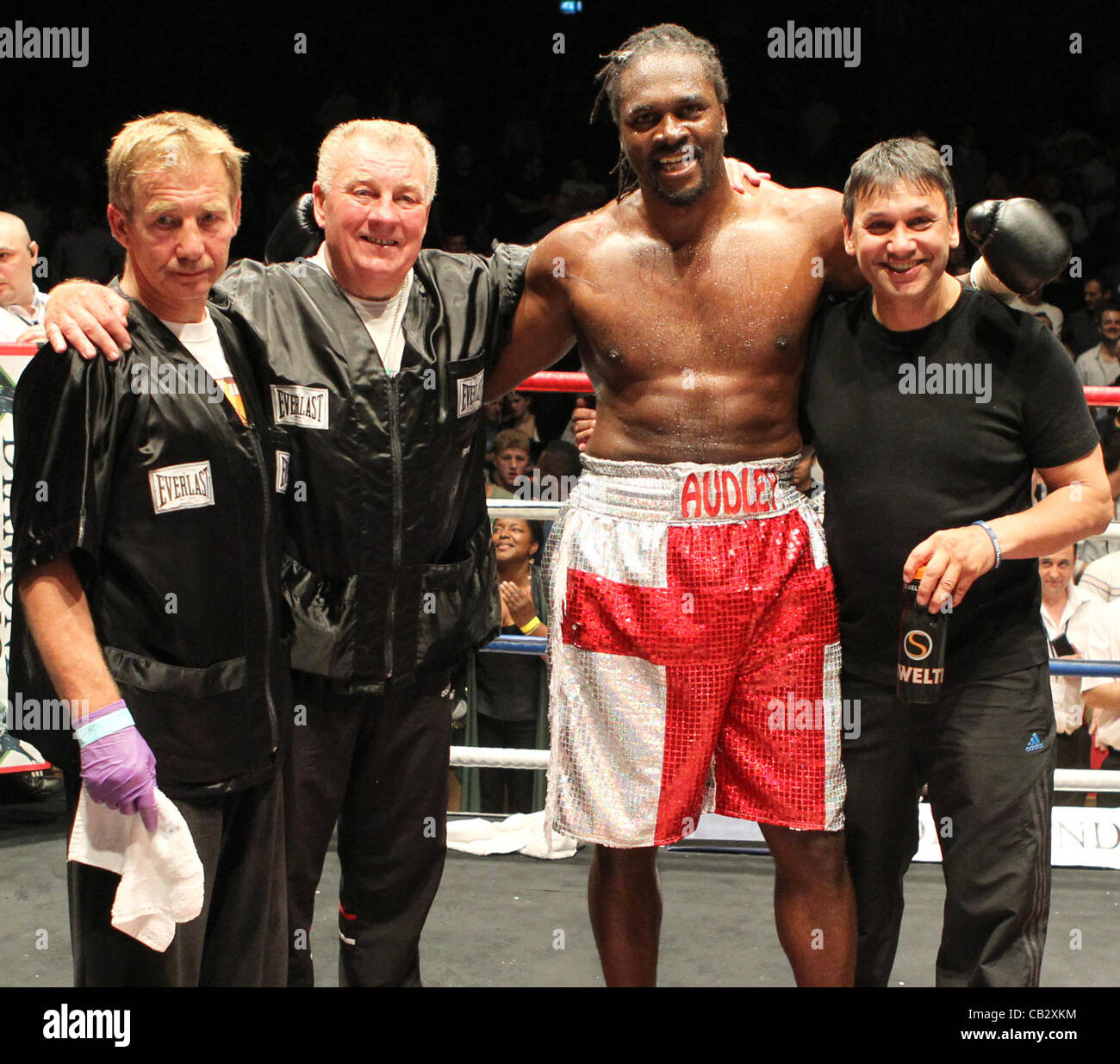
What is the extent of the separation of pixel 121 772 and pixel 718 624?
33.4 inches

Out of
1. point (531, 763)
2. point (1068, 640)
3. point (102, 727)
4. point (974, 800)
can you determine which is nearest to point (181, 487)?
point (102, 727)

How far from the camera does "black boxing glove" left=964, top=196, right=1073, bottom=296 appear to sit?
178 centimetres

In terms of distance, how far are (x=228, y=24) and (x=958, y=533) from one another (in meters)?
7.97

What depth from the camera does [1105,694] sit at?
10.3 feet

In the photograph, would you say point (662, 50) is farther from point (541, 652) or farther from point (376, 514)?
point (541, 652)

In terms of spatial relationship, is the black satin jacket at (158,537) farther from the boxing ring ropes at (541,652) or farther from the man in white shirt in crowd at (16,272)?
the man in white shirt in crowd at (16,272)

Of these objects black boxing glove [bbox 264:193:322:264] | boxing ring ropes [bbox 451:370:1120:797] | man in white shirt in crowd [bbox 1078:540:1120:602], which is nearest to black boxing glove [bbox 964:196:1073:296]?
boxing ring ropes [bbox 451:370:1120:797]

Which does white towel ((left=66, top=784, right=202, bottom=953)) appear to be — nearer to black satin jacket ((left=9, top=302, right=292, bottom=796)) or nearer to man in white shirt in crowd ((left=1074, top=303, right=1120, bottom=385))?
black satin jacket ((left=9, top=302, right=292, bottom=796))

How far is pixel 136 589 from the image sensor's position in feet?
4.97

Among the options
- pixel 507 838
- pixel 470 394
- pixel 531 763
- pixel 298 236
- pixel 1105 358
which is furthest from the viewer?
pixel 1105 358

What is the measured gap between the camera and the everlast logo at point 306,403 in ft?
6.12

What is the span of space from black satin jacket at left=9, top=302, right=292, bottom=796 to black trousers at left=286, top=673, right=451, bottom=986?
13.2 inches
